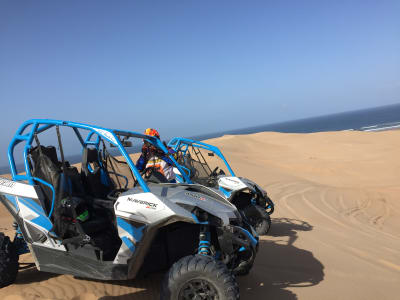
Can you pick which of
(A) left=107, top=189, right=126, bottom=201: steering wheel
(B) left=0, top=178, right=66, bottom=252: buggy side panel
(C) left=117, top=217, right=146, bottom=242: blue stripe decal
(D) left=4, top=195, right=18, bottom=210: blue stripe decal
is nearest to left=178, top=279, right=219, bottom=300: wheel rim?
(C) left=117, top=217, right=146, bottom=242: blue stripe decal

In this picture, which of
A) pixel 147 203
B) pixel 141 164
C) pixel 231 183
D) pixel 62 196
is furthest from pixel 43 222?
pixel 231 183

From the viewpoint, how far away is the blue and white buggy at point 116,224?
9.58 feet

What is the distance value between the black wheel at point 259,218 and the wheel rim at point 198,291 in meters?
3.28

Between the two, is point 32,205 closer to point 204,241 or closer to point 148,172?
point 148,172

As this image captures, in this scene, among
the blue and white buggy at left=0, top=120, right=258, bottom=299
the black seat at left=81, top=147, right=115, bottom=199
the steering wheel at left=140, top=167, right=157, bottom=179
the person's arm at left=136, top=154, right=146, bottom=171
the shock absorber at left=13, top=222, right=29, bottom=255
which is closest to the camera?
the blue and white buggy at left=0, top=120, right=258, bottom=299

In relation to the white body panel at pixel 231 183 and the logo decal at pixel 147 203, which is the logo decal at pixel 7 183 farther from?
the white body panel at pixel 231 183

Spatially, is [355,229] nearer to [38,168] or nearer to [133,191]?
[133,191]

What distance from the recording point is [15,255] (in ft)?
12.9

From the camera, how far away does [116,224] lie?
3504mm

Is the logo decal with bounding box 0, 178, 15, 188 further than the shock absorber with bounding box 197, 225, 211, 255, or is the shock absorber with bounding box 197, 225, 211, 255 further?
the logo decal with bounding box 0, 178, 15, 188

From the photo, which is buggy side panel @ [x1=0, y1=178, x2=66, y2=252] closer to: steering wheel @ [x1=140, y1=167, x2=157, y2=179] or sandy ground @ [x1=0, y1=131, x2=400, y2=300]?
sandy ground @ [x1=0, y1=131, x2=400, y2=300]

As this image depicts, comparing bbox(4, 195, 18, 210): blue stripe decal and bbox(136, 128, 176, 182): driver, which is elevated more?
bbox(136, 128, 176, 182): driver

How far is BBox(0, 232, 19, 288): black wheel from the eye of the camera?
377 centimetres

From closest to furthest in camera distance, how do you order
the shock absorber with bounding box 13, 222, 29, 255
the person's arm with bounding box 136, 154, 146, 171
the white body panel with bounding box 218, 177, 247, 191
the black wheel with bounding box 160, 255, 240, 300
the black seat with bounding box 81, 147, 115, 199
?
the black wheel with bounding box 160, 255, 240, 300 → the black seat with bounding box 81, 147, 115, 199 → the shock absorber with bounding box 13, 222, 29, 255 → the person's arm with bounding box 136, 154, 146, 171 → the white body panel with bounding box 218, 177, 247, 191
